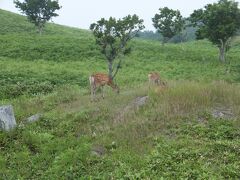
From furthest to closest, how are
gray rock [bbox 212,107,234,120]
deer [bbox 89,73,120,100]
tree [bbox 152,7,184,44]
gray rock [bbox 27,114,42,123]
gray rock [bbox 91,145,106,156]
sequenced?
tree [bbox 152,7,184,44] < deer [bbox 89,73,120,100] < gray rock [bbox 27,114,42,123] < gray rock [bbox 212,107,234,120] < gray rock [bbox 91,145,106,156]

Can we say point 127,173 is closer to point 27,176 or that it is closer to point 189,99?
point 27,176

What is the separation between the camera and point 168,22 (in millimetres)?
59281

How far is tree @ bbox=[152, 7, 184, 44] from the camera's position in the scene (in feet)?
195

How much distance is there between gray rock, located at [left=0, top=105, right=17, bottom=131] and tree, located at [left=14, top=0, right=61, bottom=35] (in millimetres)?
51291

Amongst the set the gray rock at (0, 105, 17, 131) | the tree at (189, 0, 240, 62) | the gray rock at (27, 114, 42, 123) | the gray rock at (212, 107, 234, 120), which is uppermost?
the tree at (189, 0, 240, 62)

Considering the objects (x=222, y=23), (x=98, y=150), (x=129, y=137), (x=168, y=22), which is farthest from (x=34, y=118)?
A: (x=168, y=22)

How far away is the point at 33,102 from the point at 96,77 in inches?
139

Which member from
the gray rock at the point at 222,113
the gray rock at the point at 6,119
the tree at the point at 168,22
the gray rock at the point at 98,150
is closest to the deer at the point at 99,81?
the gray rock at the point at 6,119

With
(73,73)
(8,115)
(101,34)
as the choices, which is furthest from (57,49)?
(8,115)

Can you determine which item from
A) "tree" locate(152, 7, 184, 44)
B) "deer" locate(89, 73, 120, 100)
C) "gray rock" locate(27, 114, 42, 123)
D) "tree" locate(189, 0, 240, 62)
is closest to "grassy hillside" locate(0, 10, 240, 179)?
"gray rock" locate(27, 114, 42, 123)

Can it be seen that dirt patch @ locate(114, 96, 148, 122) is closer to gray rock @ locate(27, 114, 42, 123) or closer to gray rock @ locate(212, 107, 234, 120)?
gray rock @ locate(212, 107, 234, 120)

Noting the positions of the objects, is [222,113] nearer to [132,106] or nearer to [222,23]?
[132,106]

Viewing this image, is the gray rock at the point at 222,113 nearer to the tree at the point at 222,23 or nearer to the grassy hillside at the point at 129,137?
the grassy hillside at the point at 129,137

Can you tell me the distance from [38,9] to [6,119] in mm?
52156
